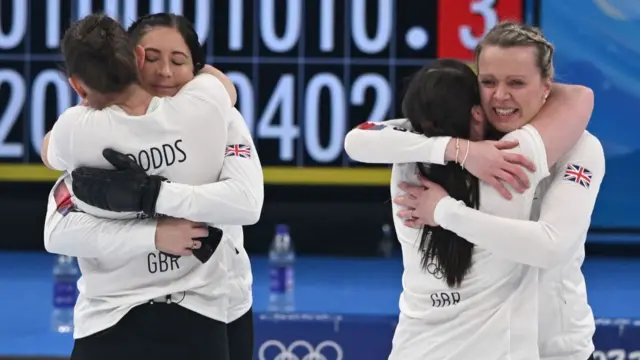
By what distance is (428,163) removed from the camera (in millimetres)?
2143

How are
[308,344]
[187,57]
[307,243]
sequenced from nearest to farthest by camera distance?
[187,57] → [308,344] → [307,243]

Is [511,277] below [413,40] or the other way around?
below

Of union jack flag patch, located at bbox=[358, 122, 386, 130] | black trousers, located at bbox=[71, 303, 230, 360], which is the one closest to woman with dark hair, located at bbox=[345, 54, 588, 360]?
union jack flag patch, located at bbox=[358, 122, 386, 130]

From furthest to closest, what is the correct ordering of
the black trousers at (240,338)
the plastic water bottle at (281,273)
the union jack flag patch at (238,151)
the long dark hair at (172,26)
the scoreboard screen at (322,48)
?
the scoreboard screen at (322,48), the plastic water bottle at (281,273), the black trousers at (240,338), the long dark hair at (172,26), the union jack flag patch at (238,151)

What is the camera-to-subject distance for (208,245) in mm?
→ 2166

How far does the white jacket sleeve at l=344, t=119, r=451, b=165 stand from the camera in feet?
6.78

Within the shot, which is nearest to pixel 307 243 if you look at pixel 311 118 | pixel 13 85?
pixel 311 118

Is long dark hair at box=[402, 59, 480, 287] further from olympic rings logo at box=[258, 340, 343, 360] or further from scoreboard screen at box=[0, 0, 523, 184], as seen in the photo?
scoreboard screen at box=[0, 0, 523, 184]

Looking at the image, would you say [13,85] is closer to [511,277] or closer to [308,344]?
[308,344]

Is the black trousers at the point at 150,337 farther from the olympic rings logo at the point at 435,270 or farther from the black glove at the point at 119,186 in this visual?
the olympic rings logo at the point at 435,270

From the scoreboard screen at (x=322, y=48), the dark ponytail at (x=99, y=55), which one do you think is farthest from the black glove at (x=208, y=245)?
the scoreboard screen at (x=322, y=48)

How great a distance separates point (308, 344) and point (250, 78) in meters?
2.48

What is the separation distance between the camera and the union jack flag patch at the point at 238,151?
224 centimetres

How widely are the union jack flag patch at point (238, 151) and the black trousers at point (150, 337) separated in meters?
0.37
